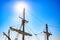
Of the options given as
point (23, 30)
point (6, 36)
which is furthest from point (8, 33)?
point (23, 30)

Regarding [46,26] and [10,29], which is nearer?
[10,29]

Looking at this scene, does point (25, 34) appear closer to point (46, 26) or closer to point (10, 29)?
point (10, 29)

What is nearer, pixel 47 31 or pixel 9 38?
pixel 9 38

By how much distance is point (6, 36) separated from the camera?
48000mm

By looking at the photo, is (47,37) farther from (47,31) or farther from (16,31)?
(16,31)

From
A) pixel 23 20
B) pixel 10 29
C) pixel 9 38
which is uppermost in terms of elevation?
pixel 23 20

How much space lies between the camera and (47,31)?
52906 millimetres

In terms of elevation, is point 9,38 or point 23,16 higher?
point 23,16

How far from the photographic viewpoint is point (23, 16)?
5041cm

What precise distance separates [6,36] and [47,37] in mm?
15234

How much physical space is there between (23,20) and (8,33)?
7012mm

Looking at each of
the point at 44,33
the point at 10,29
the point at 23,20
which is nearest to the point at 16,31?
the point at 10,29

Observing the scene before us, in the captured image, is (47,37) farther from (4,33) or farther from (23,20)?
(4,33)

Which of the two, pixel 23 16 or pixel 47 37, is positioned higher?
pixel 23 16
